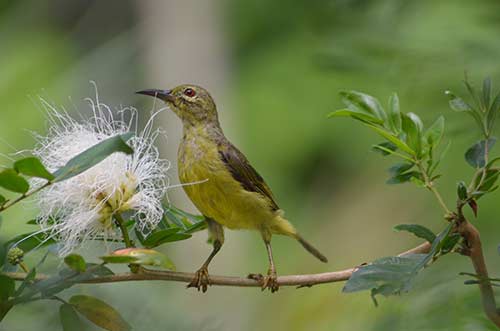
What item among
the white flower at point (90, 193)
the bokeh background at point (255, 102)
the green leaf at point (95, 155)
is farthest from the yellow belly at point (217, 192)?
the bokeh background at point (255, 102)

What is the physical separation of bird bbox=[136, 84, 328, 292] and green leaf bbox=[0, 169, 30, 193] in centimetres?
138

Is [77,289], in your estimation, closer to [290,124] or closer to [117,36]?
[290,124]

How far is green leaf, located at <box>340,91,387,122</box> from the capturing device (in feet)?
7.62

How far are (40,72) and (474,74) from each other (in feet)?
19.0

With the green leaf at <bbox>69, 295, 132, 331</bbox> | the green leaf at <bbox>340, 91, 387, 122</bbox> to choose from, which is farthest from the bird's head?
the green leaf at <bbox>69, 295, 132, 331</bbox>

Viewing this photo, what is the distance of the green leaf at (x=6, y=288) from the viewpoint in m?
1.88

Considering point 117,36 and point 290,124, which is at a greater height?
point 117,36

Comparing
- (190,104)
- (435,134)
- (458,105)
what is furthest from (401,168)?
(190,104)

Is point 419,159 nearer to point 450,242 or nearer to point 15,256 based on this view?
point 450,242

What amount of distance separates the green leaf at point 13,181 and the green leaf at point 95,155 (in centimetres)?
8

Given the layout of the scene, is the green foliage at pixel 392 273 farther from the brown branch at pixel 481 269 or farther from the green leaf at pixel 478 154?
the green leaf at pixel 478 154

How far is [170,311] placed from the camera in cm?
243

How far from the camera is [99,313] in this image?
199 cm

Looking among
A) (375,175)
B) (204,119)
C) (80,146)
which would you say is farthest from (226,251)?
(80,146)
